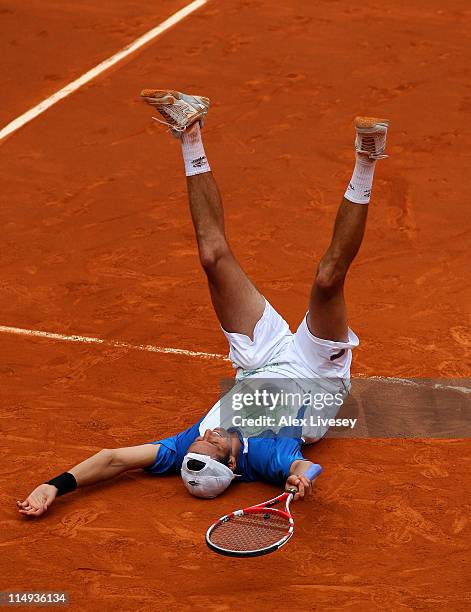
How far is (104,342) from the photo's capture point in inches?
373

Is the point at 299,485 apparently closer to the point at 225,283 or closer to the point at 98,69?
the point at 225,283

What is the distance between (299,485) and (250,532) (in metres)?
0.47

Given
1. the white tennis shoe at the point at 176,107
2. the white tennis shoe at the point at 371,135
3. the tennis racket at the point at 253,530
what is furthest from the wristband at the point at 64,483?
the white tennis shoe at the point at 371,135

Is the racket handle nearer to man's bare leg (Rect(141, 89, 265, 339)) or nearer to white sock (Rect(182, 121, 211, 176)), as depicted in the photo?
man's bare leg (Rect(141, 89, 265, 339))

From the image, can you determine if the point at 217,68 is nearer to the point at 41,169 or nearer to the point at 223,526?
the point at 41,169

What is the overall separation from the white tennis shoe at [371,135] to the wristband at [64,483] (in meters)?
2.82

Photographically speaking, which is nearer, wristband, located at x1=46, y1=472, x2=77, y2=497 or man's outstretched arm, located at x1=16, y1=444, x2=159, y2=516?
man's outstretched arm, located at x1=16, y1=444, x2=159, y2=516

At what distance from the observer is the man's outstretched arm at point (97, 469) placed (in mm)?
7285

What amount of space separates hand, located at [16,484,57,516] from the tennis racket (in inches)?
44.2

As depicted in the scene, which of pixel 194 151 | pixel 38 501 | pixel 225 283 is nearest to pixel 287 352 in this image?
pixel 225 283

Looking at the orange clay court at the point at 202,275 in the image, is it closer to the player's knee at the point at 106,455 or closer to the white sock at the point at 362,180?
the player's knee at the point at 106,455

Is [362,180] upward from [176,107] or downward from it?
downward

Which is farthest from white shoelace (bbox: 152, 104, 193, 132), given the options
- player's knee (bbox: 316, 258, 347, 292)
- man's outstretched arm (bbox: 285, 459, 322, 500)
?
man's outstretched arm (bbox: 285, 459, 322, 500)

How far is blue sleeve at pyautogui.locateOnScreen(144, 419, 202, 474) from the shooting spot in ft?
25.4
